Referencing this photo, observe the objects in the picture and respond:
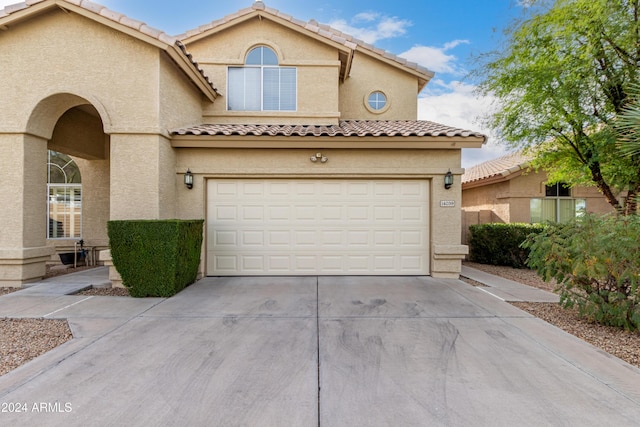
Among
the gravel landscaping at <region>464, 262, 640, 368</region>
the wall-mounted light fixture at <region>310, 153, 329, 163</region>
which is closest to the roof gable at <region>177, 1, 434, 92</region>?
the wall-mounted light fixture at <region>310, 153, 329, 163</region>

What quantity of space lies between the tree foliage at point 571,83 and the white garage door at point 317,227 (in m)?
4.89

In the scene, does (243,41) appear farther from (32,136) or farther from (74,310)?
(74,310)

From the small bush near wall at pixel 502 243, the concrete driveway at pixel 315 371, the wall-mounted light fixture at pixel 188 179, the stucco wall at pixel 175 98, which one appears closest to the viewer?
the concrete driveway at pixel 315 371

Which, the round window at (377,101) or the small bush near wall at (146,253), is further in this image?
the round window at (377,101)

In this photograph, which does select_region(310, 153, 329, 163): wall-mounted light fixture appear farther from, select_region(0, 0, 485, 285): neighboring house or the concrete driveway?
the concrete driveway

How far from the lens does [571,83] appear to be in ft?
29.9

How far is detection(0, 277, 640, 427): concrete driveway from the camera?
9.30 ft

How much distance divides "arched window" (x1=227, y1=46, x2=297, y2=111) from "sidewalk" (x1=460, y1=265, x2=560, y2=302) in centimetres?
750

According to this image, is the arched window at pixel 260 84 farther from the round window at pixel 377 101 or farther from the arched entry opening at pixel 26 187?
Answer: the arched entry opening at pixel 26 187

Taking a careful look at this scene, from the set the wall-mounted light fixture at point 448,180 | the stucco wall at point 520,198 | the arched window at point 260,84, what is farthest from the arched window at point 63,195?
the stucco wall at point 520,198

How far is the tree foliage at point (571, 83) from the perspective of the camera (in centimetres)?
853

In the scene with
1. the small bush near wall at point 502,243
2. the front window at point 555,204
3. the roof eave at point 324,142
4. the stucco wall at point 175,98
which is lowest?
the small bush near wall at point 502,243

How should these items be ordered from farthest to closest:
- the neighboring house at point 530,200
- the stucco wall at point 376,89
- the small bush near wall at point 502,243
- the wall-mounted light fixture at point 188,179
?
the neighboring house at point 530,200 → the stucco wall at point 376,89 → the small bush near wall at point 502,243 → the wall-mounted light fixture at point 188,179

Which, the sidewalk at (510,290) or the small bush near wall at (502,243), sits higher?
the small bush near wall at (502,243)
